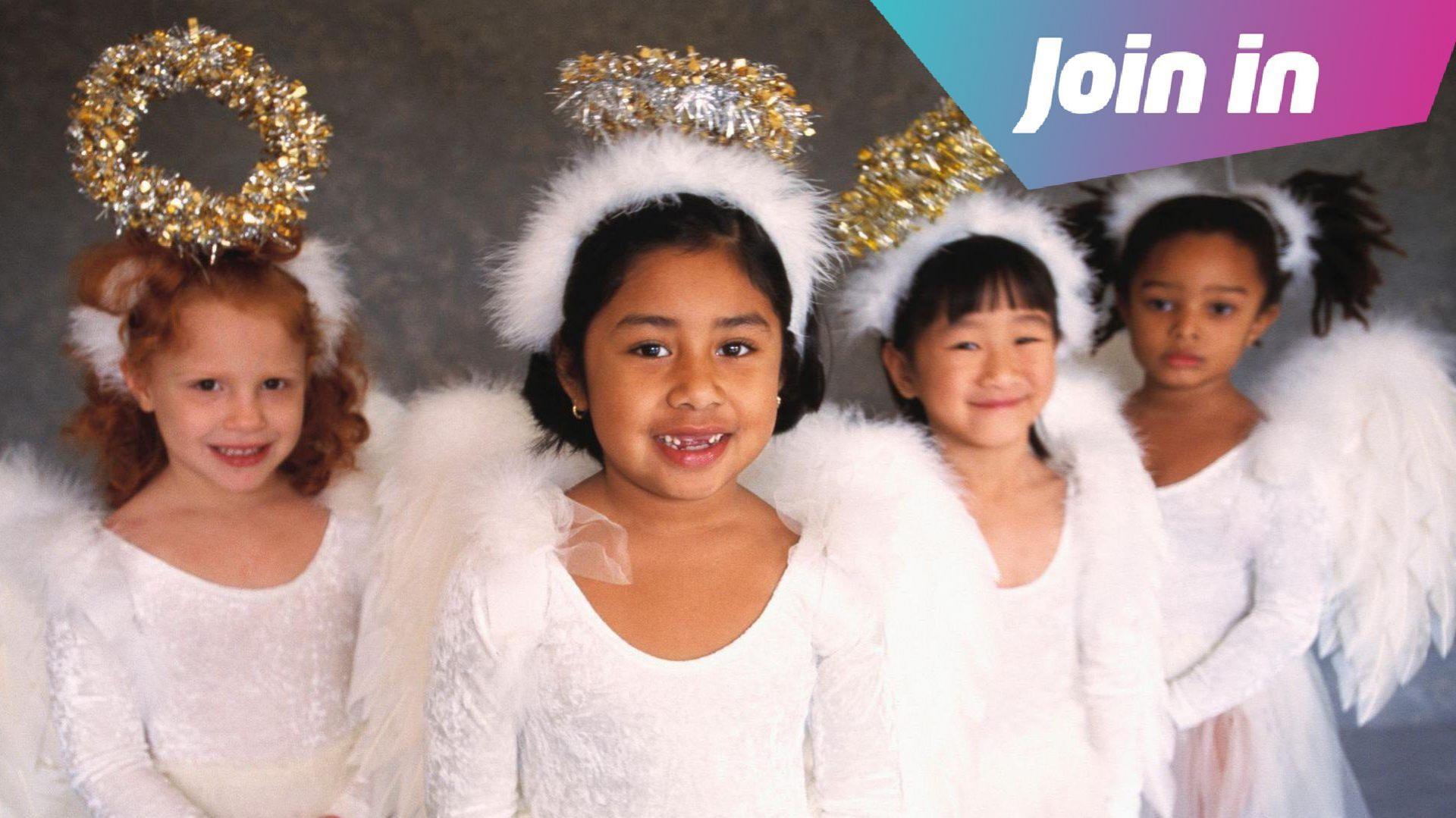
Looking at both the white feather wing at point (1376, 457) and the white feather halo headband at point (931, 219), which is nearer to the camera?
the white feather halo headband at point (931, 219)

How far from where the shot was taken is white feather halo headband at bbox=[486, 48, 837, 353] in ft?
5.14

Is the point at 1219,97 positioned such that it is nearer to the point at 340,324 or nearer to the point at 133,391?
the point at 340,324

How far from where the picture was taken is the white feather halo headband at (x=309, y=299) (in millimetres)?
1882

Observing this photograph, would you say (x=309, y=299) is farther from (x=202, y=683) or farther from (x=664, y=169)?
(x=664, y=169)

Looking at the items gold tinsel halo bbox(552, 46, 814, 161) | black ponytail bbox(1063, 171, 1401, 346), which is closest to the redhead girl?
gold tinsel halo bbox(552, 46, 814, 161)

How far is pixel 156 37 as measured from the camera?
5.92 feet

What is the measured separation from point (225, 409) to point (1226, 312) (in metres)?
1.69

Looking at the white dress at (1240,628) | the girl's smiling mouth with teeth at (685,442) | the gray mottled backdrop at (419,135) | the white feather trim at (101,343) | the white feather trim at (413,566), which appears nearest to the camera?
the girl's smiling mouth with teeth at (685,442)

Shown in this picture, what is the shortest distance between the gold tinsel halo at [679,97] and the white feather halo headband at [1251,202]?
3.33 feet

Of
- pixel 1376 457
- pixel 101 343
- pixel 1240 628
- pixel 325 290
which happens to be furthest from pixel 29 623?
pixel 1376 457

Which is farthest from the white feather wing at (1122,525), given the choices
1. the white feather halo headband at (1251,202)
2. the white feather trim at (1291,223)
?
the white feather trim at (1291,223)

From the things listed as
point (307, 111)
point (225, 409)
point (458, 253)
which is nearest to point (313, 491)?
point (225, 409)

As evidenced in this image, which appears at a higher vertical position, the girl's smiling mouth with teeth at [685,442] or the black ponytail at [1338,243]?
the black ponytail at [1338,243]

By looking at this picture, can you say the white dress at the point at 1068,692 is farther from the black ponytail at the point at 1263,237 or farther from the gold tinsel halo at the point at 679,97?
the gold tinsel halo at the point at 679,97
